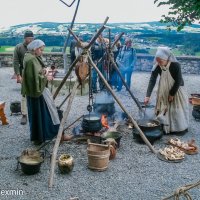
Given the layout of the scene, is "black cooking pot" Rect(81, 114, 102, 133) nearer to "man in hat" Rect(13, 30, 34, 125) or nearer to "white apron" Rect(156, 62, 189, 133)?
"white apron" Rect(156, 62, 189, 133)

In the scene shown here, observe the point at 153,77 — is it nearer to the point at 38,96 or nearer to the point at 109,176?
the point at 38,96

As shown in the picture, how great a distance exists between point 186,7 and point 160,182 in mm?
5804

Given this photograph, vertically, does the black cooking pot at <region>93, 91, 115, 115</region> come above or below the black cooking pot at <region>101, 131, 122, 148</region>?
above

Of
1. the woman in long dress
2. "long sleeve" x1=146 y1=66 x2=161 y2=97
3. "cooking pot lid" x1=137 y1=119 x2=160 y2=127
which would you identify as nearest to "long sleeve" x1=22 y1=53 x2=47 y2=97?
the woman in long dress

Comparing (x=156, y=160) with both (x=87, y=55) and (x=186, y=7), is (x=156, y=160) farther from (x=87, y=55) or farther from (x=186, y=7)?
(x=186, y=7)

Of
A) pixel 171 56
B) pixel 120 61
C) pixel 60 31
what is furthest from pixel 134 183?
pixel 60 31

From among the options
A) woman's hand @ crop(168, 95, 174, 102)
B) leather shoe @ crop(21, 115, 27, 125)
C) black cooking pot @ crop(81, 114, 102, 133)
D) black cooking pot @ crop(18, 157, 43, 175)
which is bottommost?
leather shoe @ crop(21, 115, 27, 125)

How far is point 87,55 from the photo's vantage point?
20.8 feet

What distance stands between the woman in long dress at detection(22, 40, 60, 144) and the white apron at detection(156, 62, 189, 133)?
95.4 inches

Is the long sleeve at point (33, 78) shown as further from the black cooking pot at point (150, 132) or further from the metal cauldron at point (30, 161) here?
the black cooking pot at point (150, 132)

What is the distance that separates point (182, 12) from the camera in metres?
10.5

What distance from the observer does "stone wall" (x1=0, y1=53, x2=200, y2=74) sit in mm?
16266

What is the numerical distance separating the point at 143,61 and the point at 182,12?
21.1ft

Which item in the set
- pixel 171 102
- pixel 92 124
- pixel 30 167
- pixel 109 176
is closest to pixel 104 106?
pixel 92 124
